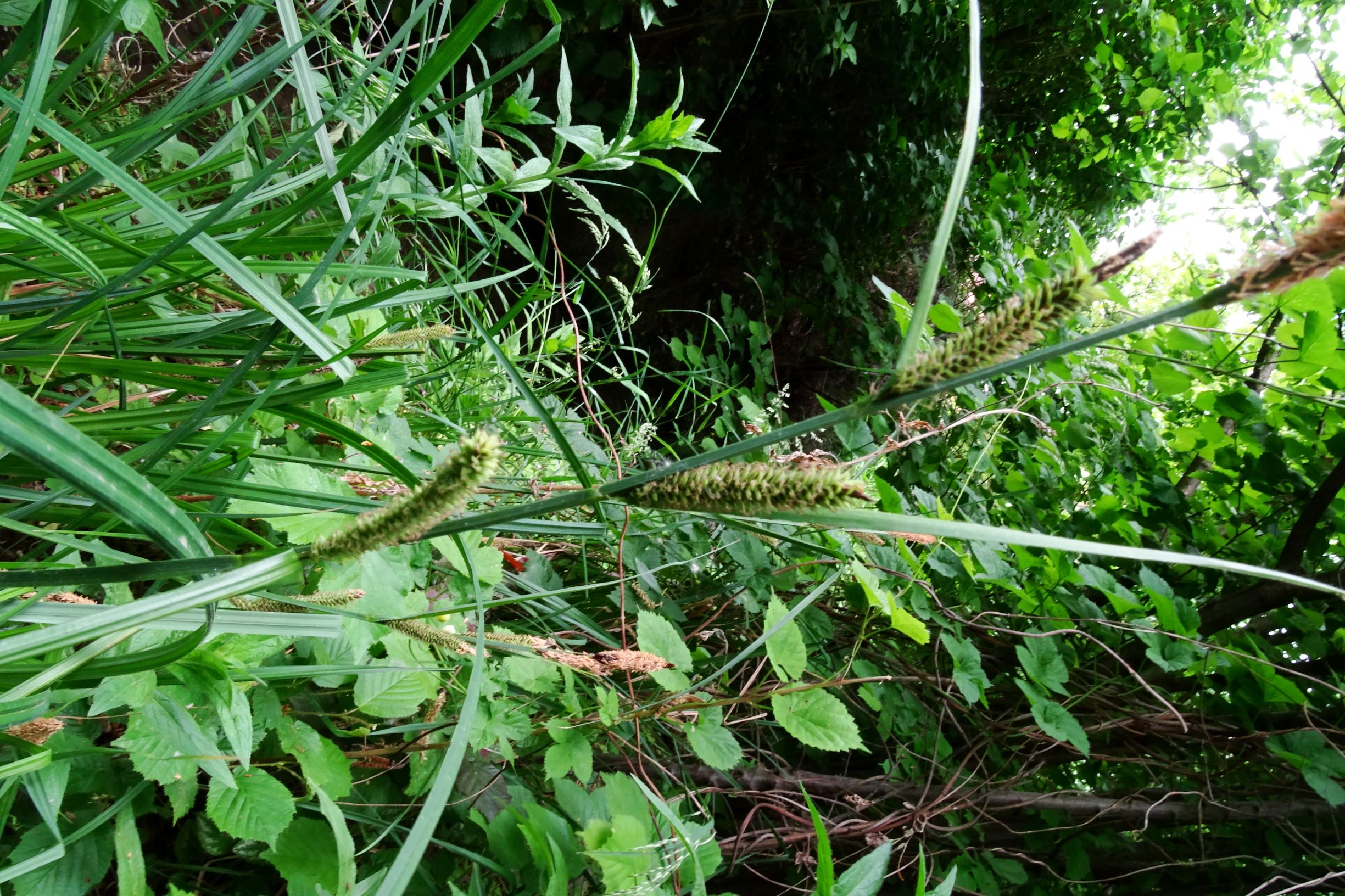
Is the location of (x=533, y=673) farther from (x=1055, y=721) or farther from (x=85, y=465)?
(x=1055, y=721)

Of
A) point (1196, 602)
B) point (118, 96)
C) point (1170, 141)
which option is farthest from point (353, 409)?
point (1170, 141)

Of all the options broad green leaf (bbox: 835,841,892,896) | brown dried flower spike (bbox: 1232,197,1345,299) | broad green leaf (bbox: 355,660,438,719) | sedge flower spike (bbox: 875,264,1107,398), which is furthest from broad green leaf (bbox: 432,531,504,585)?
brown dried flower spike (bbox: 1232,197,1345,299)

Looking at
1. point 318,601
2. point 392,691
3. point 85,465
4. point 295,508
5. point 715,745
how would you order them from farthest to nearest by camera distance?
1. point 715,745
2. point 392,691
3. point 295,508
4. point 318,601
5. point 85,465

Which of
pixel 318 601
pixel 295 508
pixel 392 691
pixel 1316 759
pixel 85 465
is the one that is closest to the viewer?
pixel 85 465

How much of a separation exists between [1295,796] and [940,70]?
3.06 m

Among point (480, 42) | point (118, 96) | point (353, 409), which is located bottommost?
point (353, 409)

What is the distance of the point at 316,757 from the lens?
2.42 feet

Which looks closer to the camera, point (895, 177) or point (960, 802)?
point (960, 802)

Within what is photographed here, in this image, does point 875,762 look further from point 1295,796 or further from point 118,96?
point 118,96

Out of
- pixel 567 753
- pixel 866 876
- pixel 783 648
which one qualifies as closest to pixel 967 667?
pixel 783 648

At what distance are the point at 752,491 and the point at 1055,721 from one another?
102 centimetres

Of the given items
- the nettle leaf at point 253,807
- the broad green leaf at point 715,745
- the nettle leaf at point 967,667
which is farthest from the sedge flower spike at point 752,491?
the nettle leaf at point 967,667

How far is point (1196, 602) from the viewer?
Result: 1.45 m

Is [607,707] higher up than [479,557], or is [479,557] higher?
[479,557]
